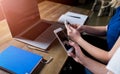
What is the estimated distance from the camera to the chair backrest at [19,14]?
0.90 meters

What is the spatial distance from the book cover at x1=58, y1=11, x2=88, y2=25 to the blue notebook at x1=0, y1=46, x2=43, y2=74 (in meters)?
0.48

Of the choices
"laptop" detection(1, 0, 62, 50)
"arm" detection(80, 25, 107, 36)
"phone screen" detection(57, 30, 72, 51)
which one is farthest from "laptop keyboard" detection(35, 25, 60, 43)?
"arm" detection(80, 25, 107, 36)

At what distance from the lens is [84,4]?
3.82 m

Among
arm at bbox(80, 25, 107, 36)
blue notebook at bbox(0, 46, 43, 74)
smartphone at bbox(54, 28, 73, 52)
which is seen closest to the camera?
blue notebook at bbox(0, 46, 43, 74)

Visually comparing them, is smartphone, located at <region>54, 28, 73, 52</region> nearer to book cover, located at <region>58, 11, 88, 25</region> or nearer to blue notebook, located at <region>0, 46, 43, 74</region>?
blue notebook, located at <region>0, 46, 43, 74</region>

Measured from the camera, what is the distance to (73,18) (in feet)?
4.16

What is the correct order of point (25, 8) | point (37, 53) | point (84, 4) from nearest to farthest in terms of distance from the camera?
1. point (37, 53)
2. point (25, 8)
3. point (84, 4)

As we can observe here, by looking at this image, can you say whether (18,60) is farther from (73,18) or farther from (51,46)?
(73,18)

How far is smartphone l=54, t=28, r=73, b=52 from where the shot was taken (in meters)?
0.88

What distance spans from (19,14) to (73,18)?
47cm

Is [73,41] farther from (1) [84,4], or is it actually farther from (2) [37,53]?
(1) [84,4]

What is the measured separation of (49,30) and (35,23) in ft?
0.49

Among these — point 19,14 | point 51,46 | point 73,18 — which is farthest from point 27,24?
point 73,18

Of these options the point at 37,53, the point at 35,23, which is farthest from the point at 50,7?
the point at 37,53
